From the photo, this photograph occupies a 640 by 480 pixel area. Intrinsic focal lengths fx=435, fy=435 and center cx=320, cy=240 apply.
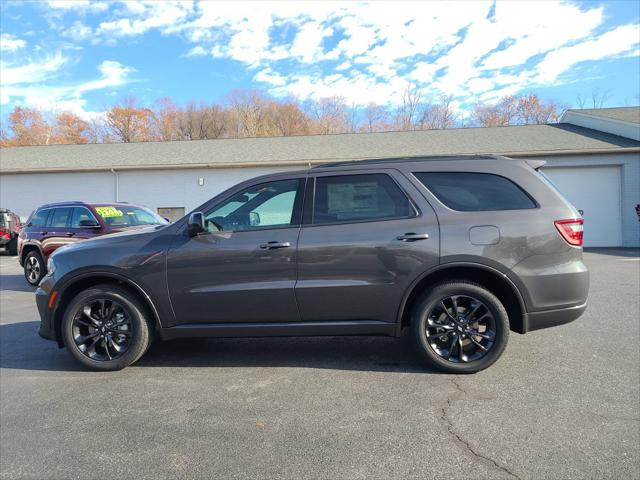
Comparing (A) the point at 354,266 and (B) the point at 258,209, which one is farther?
(B) the point at 258,209

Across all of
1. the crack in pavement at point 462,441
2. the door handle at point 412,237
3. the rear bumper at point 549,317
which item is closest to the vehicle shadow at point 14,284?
the door handle at point 412,237

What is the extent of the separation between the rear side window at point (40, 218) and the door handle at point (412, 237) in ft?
28.8

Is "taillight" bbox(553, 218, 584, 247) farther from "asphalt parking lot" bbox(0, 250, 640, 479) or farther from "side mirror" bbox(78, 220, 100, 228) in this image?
"side mirror" bbox(78, 220, 100, 228)

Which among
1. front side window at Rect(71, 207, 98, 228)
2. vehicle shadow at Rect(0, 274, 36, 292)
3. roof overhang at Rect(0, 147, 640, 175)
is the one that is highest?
roof overhang at Rect(0, 147, 640, 175)

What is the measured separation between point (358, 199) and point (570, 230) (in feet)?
6.23

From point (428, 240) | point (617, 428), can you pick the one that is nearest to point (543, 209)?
point (428, 240)

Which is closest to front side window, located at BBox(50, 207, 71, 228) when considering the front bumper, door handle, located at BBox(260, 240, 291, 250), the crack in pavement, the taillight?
the front bumper

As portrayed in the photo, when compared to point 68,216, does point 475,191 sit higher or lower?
lower

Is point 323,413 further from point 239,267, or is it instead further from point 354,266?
point 239,267

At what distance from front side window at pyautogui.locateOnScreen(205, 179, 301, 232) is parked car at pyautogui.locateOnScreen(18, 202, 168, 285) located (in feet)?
17.6

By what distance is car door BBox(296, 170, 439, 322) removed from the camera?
12.7ft

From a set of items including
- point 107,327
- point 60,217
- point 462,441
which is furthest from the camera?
point 60,217

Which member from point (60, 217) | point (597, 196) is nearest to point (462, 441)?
point (60, 217)

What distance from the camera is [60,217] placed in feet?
30.7
